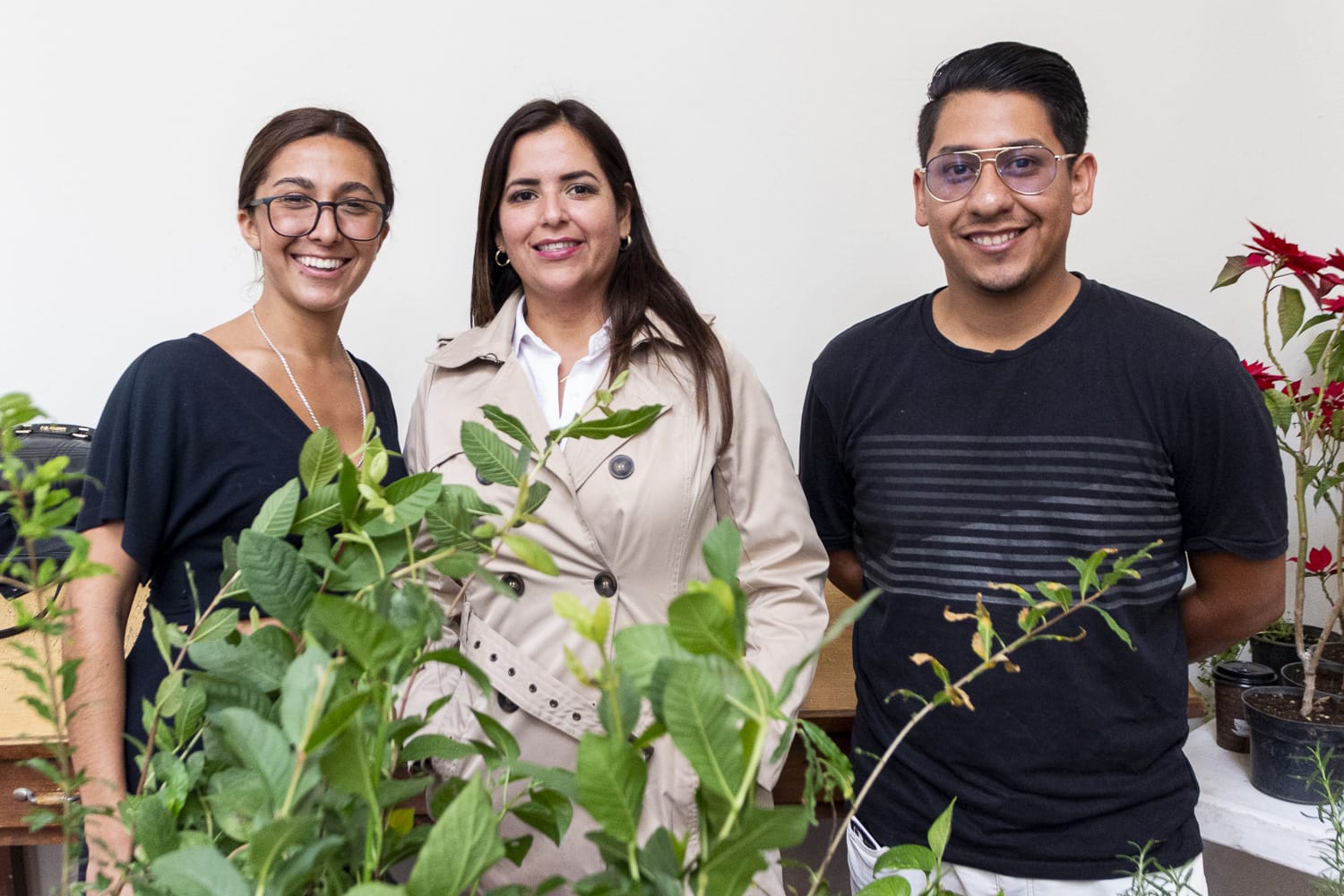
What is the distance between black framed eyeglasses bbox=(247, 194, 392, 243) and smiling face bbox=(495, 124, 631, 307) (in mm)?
200

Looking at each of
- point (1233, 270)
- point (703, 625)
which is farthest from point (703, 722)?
point (1233, 270)

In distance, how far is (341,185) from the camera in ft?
4.90

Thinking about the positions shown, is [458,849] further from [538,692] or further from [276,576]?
[538,692]

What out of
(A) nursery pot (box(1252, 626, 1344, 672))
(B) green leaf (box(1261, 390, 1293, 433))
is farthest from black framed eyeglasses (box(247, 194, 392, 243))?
(A) nursery pot (box(1252, 626, 1344, 672))

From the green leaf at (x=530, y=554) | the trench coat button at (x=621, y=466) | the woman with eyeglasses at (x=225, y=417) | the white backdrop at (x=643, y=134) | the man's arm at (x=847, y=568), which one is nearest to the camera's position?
the green leaf at (x=530, y=554)

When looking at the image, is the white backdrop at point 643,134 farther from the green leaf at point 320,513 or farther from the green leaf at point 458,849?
the green leaf at point 458,849

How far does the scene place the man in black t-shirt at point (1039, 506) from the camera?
1296 millimetres

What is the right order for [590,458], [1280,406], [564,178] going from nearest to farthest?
[590,458] < [564,178] < [1280,406]

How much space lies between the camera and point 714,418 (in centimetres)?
145

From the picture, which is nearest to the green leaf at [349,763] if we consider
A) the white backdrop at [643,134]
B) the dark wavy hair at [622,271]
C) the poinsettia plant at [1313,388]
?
the dark wavy hair at [622,271]

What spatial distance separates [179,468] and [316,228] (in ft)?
1.20

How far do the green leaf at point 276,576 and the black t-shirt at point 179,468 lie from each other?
922mm

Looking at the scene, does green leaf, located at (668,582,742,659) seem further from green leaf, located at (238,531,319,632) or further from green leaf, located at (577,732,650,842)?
green leaf, located at (238,531,319,632)

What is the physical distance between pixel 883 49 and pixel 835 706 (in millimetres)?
1426
